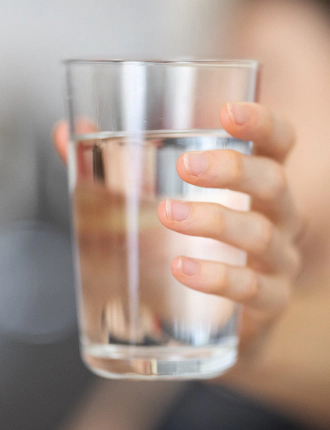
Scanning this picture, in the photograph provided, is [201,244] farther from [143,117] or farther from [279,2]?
[279,2]

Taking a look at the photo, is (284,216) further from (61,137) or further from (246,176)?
(61,137)

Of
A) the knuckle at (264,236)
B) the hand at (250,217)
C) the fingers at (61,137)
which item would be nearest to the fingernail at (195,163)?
the hand at (250,217)

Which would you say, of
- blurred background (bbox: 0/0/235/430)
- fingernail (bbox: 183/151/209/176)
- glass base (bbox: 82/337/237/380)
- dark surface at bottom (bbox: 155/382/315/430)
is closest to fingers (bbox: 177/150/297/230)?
fingernail (bbox: 183/151/209/176)

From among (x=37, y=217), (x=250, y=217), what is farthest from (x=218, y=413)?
(x=250, y=217)

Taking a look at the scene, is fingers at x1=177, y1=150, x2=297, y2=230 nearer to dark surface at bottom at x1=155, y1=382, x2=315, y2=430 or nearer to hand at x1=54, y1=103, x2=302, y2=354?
hand at x1=54, y1=103, x2=302, y2=354

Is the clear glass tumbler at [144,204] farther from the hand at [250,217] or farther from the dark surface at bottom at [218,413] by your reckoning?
the dark surface at bottom at [218,413]

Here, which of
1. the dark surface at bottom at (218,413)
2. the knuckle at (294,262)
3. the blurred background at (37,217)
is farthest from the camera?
the dark surface at bottom at (218,413)

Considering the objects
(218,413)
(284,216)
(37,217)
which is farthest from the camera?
(218,413)
